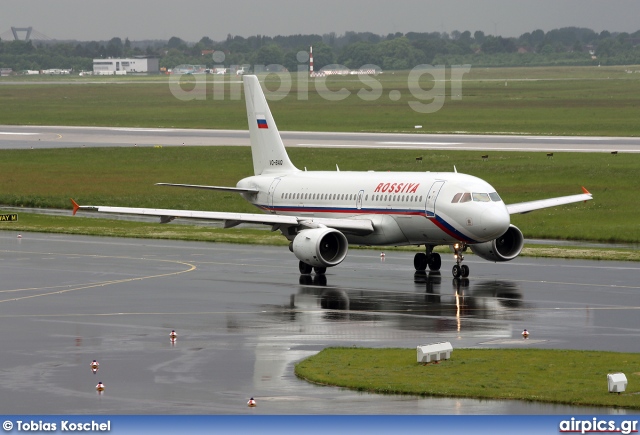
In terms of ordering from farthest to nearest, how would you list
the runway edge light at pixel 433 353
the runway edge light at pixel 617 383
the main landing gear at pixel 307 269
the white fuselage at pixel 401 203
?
the main landing gear at pixel 307 269 < the white fuselage at pixel 401 203 < the runway edge light at pixel 433 353 < the runway edge light at pixel 617 383

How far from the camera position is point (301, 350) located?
32875 millimetres

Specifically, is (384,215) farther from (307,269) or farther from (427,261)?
(307,269)

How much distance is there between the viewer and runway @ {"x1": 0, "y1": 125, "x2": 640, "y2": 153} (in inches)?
4195

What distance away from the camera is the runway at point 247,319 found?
2689 centimetres

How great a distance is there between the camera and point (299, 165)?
9494cm

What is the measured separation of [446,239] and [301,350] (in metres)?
16.5

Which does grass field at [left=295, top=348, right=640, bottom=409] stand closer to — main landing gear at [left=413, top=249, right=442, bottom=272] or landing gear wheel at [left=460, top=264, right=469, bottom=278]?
landing gear wheel at [left=460, top=264, right=469, bottom=278]

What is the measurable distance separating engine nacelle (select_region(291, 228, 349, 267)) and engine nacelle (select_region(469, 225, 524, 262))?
5.62 metres

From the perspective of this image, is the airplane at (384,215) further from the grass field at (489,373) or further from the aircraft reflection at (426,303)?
the grass field at (489,373)

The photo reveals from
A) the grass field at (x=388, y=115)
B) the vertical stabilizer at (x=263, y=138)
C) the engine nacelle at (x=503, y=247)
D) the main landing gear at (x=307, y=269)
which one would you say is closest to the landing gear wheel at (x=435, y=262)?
the engine nacelle at (x=503, y=247)

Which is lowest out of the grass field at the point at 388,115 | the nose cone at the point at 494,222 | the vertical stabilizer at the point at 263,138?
the nose cone at the point at 494,222

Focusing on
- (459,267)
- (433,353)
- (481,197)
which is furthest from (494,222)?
(433,353)

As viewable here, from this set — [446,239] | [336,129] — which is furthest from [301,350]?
[336,129]

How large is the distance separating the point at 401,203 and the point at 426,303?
8.03 m
